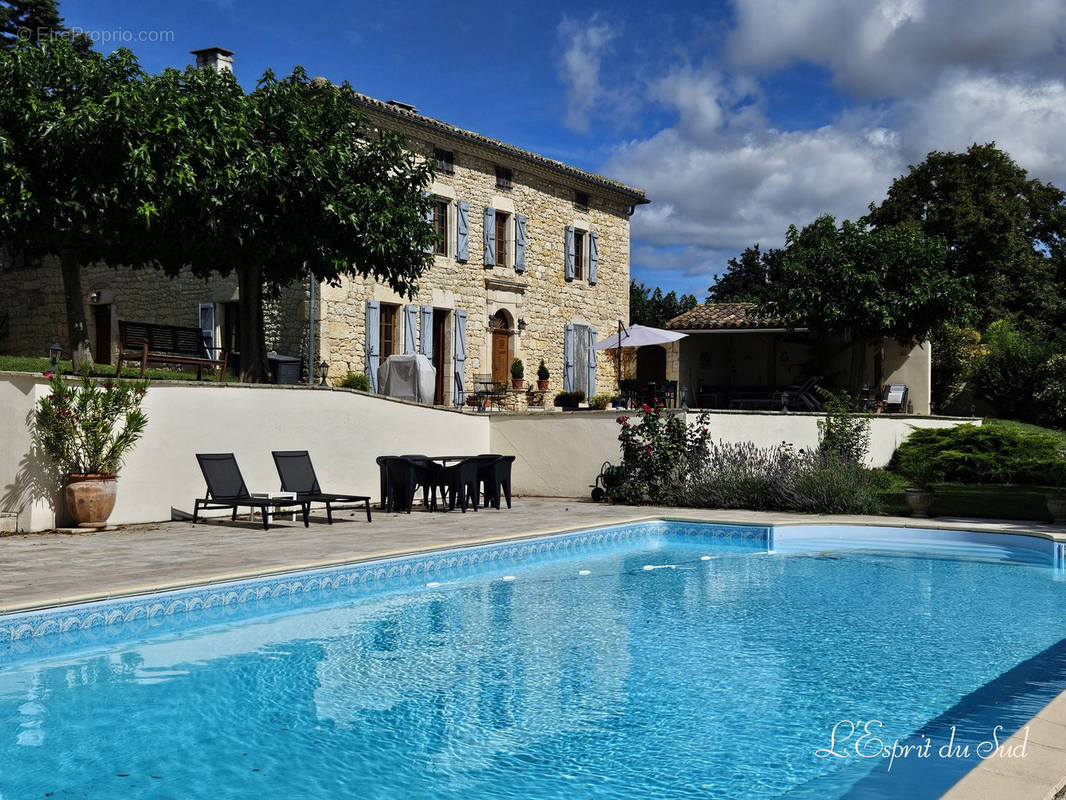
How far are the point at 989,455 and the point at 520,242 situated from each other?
37.3 ft

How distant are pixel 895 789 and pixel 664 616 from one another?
3.27 m

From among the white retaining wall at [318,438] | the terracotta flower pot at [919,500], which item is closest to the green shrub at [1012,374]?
the white retaining wall at [318,438]

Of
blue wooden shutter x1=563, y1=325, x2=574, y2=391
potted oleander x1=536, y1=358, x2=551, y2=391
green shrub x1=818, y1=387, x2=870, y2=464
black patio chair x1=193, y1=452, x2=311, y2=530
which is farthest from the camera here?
blue wooden shutter x1=563, y1=325, x2=574, y2=391

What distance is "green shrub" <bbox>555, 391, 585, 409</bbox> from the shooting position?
68.2ft

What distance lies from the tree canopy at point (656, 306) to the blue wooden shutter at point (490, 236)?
16408 millimetres

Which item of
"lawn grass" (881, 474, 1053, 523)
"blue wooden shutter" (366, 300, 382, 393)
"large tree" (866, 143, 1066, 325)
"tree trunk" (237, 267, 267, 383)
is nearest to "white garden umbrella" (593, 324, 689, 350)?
"blue wooden shutter" (366, 300, 382, 393)

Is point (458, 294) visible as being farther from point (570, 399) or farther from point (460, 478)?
point (460, 478)

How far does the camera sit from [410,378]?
15266 millimetres

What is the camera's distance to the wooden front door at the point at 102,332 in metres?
19.8

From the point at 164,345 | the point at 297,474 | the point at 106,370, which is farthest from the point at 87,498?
the point at 164,345

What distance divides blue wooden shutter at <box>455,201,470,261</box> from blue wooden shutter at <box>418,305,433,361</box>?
5.31 feet

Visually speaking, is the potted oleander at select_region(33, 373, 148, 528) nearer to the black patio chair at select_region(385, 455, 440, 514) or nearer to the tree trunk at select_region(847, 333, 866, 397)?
the black patio chair at select_region(385, 455, 440, 514)

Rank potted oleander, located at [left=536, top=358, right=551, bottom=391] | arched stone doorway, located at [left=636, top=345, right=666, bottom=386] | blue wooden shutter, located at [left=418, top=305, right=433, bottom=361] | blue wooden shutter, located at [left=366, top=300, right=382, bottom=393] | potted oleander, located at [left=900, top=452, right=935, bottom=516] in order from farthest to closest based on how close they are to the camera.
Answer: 1. arched stone doorway, located at [left=636, top=345, right=666, bottom=386]
2. potted oleander, located at [left=536, top=358, right=551, bottom=391]
3. blue wooden shutter, located at [left=418, top=305, right=433, bottom=361]
4. blue wooden shutter, located at [left=366, top=300, right=382, bottom=393]
5. potted oleander, located at [left=900, top=452, right=935, bottom=516]

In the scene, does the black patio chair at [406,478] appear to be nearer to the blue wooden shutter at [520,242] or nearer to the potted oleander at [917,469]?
the potted oleander at [917,469]
